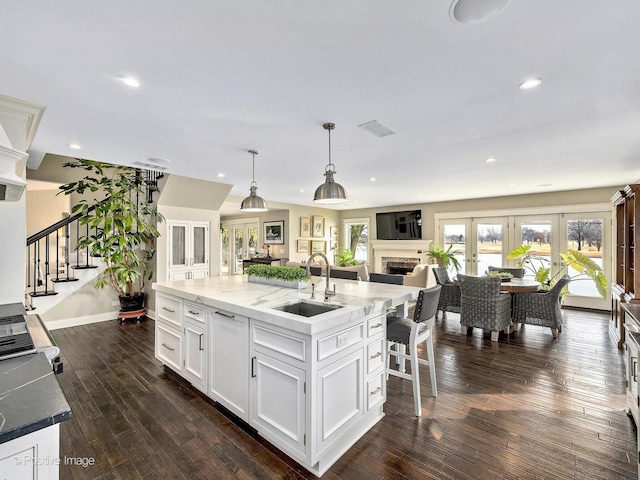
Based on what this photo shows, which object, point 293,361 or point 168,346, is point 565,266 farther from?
point 168,346

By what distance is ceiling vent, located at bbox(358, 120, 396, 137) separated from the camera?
8.94 feet

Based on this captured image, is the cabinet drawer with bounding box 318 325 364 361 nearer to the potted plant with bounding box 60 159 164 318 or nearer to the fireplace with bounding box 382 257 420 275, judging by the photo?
the potted plant with bounding box 60 159 164 318

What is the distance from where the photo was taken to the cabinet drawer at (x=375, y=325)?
2227 millimetres

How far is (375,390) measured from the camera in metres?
2.31

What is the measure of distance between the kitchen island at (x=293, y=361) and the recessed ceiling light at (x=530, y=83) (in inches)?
69.8

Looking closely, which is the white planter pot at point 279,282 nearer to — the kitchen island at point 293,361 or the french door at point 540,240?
the kitchen island at point 293,361

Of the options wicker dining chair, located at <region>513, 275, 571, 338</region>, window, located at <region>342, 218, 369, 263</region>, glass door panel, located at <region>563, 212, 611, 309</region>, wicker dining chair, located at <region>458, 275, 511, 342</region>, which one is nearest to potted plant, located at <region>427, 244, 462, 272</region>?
glass door panel, located at <region>563, 212, 611, 309</region>

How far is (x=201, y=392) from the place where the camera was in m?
2.76

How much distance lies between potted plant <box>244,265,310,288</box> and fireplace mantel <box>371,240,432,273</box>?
5.92m

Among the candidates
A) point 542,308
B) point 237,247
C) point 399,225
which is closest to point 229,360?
point 542,308

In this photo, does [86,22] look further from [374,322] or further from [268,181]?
[268,181]

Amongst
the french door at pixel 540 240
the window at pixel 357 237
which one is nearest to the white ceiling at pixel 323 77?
the french door at pixel 540 240

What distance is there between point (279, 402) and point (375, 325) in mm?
867

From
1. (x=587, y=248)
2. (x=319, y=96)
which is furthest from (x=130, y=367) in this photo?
(x=587, y=248)
